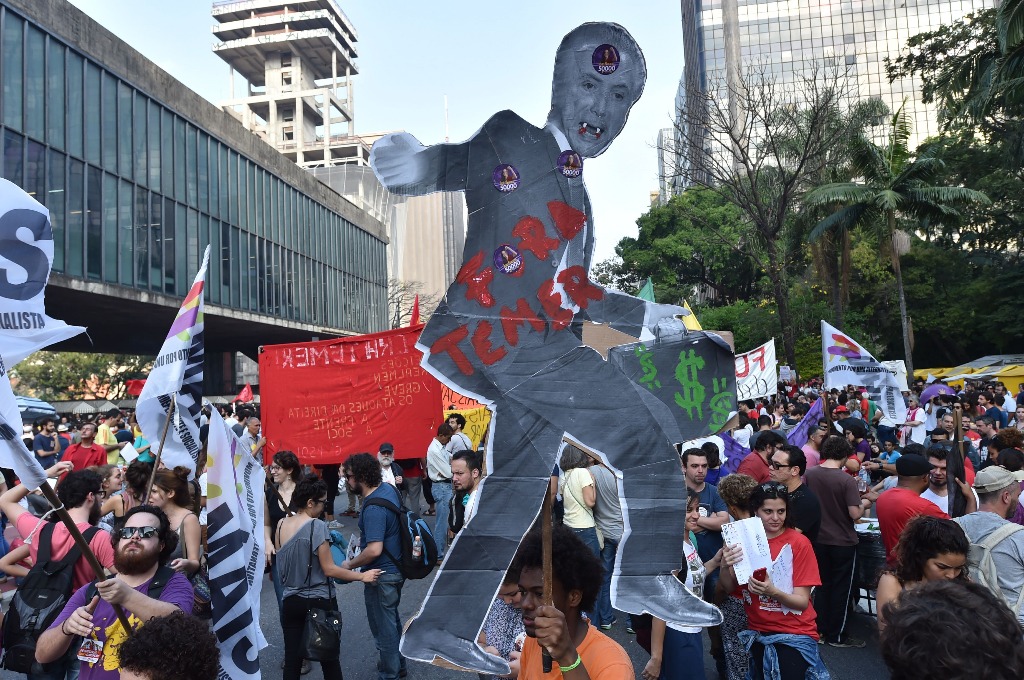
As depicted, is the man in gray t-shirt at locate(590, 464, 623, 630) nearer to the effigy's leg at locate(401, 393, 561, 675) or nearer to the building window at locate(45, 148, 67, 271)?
the effigy's leg at locate(401, 393, 561, 675)

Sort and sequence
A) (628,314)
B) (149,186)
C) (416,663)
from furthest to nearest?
1. (149,186)
2. (416,663)
3. (628,314)

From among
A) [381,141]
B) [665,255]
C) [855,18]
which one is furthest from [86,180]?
[855,18]

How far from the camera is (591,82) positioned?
4.05 meters

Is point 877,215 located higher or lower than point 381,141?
higher

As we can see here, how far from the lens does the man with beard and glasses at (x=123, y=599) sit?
3.13 meters

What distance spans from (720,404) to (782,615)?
40.9 inches

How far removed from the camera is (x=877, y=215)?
76.9ft

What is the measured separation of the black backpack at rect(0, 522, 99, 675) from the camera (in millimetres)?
3891

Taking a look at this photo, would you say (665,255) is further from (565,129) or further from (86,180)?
(565,129)

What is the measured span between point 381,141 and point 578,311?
1259mm

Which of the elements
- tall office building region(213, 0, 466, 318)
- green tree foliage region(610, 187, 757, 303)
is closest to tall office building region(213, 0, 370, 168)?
tall office building region(213, 0, 466, 318)

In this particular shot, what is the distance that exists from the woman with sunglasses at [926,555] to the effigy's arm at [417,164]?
255 cm

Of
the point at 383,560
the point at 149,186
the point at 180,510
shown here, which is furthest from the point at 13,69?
the point at 383,560

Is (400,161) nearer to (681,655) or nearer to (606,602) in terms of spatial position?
(681,655)
